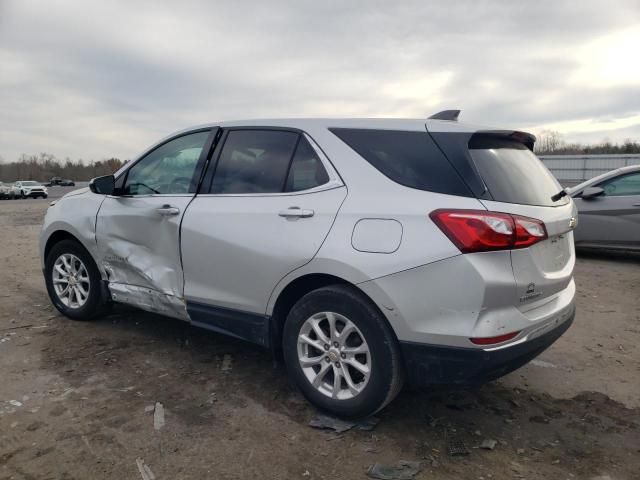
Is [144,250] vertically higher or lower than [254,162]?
lower

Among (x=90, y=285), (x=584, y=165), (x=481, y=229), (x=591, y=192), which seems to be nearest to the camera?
(x=481, y=229)

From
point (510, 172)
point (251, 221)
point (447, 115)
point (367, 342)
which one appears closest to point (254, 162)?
point (251, 221)

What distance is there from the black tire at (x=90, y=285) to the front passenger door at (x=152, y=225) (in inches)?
9.5

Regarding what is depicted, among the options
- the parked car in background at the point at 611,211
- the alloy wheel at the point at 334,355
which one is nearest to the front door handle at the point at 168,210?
the alloy wheel at the point at 334,355

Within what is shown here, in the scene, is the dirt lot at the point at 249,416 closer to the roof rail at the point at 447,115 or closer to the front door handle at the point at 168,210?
the front door handle at the point at 168,210

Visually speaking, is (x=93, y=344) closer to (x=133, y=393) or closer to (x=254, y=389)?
(x=133, y=393)

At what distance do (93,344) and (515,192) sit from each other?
343 centimetres

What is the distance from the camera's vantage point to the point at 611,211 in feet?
26.2

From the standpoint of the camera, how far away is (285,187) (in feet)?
10.6

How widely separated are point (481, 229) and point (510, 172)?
558 millimetres

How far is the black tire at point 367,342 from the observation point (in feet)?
9.02

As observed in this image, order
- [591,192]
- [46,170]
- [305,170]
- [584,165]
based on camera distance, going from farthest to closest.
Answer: [46,170]
[584,165]
[591,192]
[305,170]


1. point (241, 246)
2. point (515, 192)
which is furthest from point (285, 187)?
point (515, 192)

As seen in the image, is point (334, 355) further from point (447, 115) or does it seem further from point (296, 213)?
point (447, 115)
